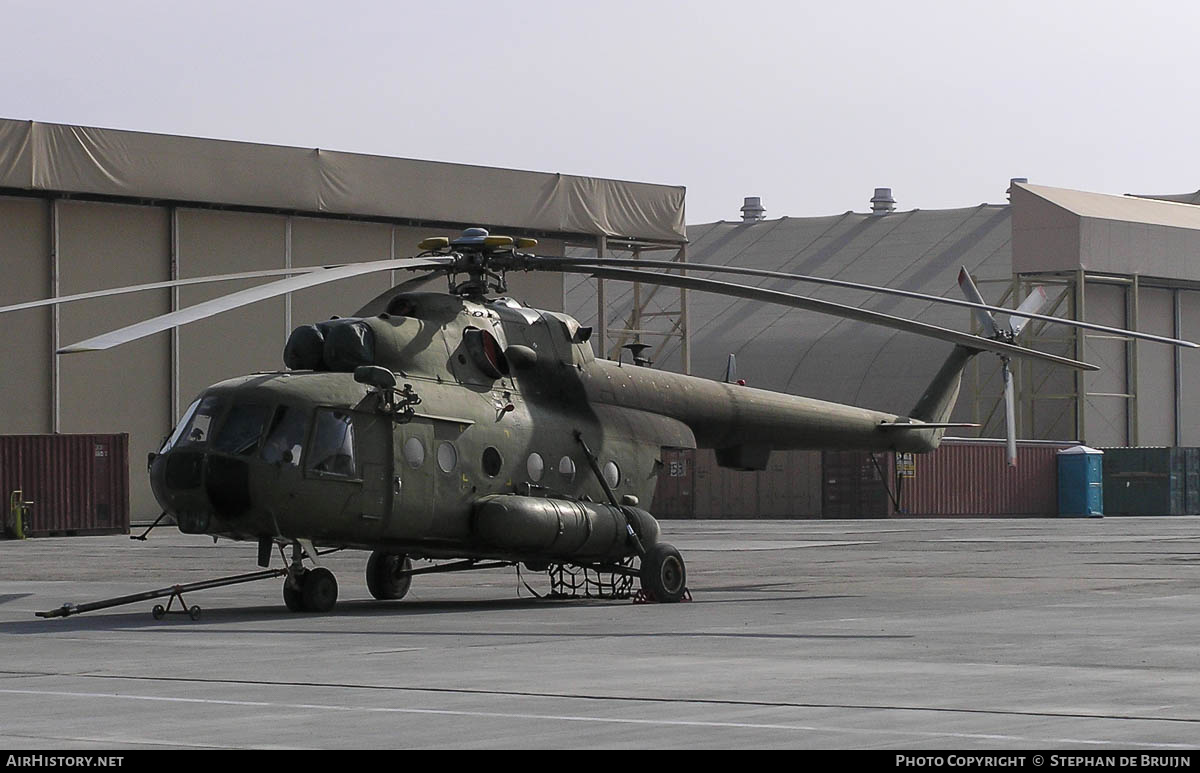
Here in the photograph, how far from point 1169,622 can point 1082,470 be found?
5109 centimetres

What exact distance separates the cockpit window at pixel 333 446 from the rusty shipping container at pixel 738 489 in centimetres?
4542

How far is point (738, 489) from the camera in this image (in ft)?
221

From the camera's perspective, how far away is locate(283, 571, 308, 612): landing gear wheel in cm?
2050

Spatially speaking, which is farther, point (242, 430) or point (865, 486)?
point (865, 486)

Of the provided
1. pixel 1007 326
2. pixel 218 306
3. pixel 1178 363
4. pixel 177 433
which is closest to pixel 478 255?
pixel 177 433

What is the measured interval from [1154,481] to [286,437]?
182ft

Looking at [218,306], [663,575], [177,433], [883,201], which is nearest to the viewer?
[218,306]

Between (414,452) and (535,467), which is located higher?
(414,452)

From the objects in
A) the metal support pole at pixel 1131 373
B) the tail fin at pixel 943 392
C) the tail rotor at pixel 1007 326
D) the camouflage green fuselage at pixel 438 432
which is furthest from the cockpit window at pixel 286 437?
the metal support pole at pixel 1131 373

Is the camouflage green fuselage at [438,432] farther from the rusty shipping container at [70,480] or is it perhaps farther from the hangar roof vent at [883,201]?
the hangar roof vent at [883,201]

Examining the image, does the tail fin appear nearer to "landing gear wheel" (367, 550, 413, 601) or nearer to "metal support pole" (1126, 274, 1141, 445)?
"landing gear wheel" (367, 550, 413, 601)

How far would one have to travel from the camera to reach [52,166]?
53.1 metres

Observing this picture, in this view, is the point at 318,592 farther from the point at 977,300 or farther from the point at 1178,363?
the point at 1178,363
